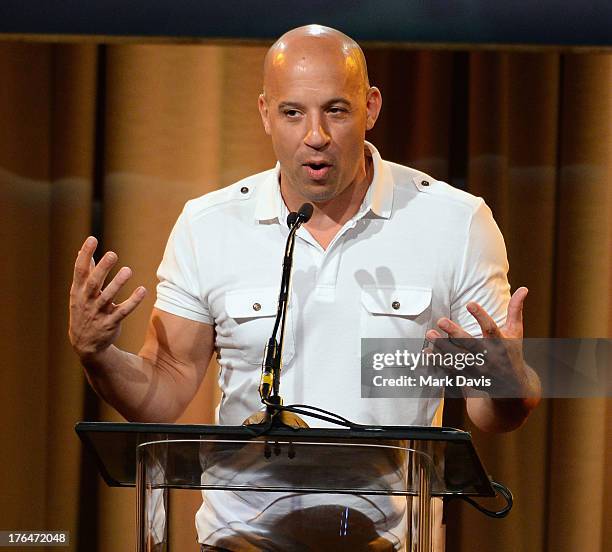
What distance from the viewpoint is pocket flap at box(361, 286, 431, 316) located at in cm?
219

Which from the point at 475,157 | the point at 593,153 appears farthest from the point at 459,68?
the point at 593,153

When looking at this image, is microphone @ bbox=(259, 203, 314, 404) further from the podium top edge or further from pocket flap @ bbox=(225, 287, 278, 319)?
pocket flap @ bbox=(225, 287, 278, 319)

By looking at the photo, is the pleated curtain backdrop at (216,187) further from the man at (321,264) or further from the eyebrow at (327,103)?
the eyebrow at (327,103)

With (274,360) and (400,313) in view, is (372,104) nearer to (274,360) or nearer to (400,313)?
(400,313)

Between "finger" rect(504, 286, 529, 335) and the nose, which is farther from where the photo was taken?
the nose

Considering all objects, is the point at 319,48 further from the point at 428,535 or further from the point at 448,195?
the point at 428,535

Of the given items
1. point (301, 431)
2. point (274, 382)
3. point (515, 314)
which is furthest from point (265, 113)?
point (301, 431)

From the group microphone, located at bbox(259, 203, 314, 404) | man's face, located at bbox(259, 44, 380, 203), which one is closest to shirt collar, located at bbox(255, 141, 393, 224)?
man's face, located at bbox(259, 44, 380, 203)

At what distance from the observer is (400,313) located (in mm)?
2193

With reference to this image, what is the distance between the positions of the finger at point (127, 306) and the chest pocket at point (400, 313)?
0.57m

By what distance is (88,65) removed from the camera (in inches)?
109

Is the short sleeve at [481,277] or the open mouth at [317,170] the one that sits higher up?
the open mouth at [317,170]

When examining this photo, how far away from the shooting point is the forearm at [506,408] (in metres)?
1.85

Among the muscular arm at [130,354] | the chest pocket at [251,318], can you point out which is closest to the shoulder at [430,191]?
the chest pocket at [251,318]
